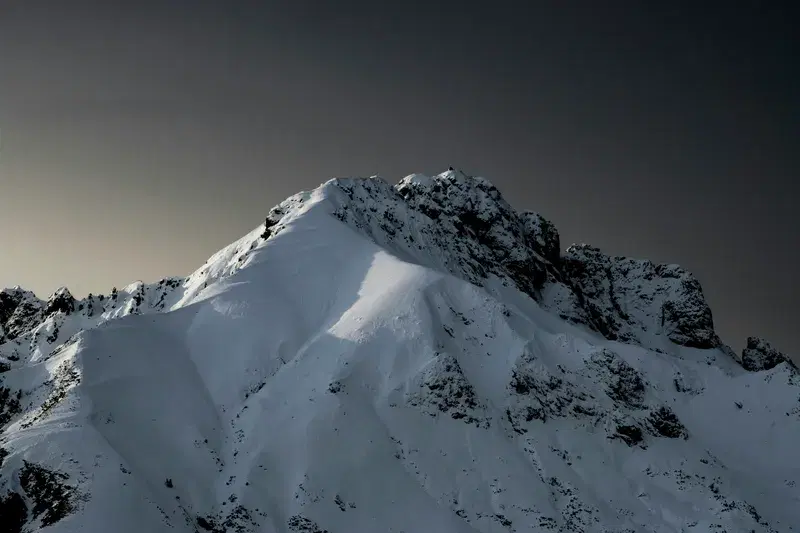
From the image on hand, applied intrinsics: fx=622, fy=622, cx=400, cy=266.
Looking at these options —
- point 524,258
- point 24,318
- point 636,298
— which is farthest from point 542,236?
point 24,318

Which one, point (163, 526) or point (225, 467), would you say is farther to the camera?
point (225, 467)

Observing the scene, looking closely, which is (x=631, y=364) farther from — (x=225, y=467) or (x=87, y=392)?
(x=87, y=392)

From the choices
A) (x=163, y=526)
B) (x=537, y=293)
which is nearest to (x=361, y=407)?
(x=163, y=526)

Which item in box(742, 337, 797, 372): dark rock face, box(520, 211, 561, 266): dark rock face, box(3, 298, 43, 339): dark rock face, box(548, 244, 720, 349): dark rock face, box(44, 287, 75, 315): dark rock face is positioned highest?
box(3, 298, 43, 339): dark rock face

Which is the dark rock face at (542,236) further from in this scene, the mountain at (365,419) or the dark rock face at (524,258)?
the mountain at (365,419)

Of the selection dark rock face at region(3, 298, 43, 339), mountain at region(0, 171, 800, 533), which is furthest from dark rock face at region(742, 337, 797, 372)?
dark rock face at region(3, 298, 43, 339)

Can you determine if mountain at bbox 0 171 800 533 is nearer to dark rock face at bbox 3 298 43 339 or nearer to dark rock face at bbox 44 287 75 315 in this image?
dark rock face at bbox 44 287 75 315
